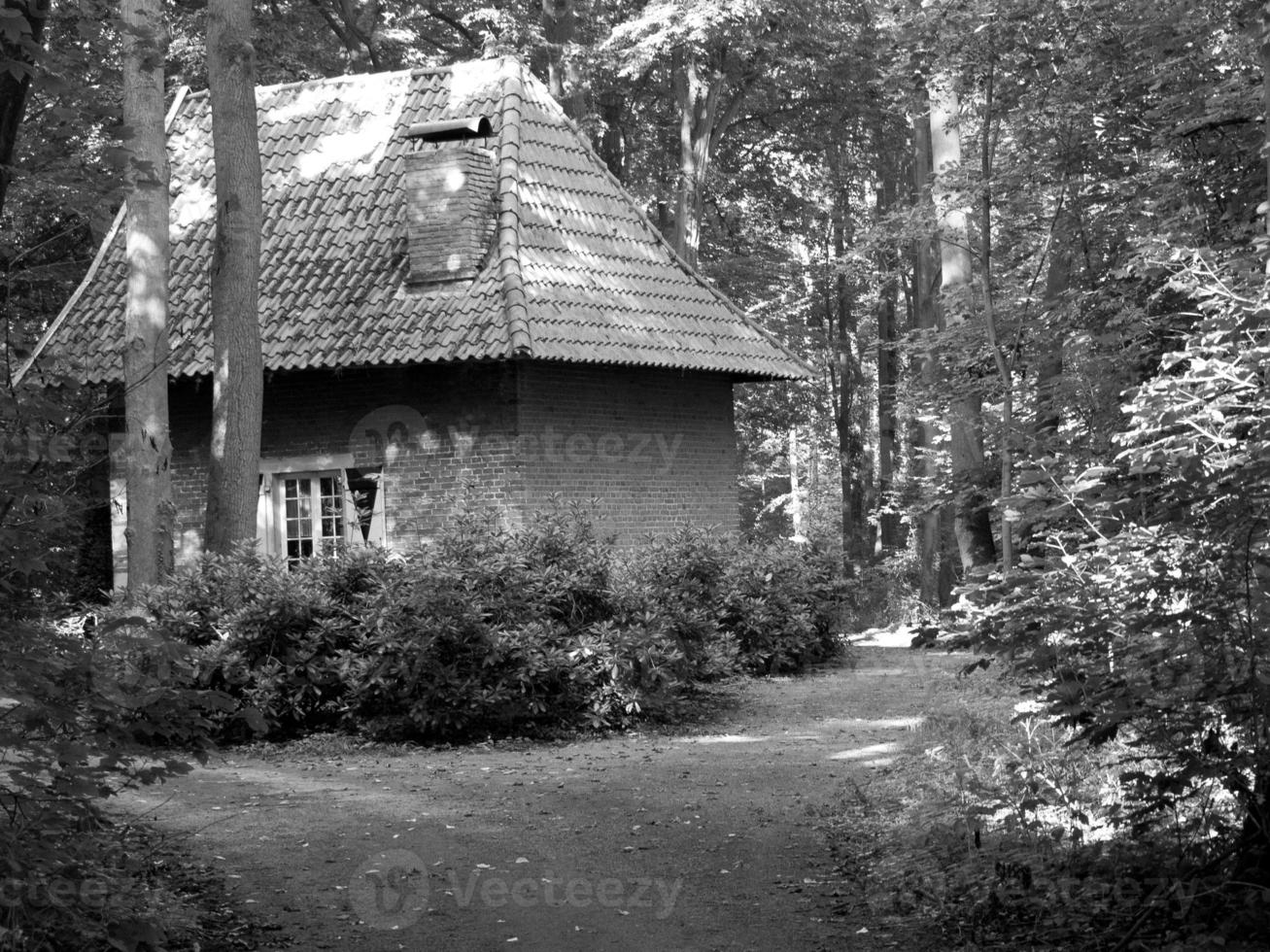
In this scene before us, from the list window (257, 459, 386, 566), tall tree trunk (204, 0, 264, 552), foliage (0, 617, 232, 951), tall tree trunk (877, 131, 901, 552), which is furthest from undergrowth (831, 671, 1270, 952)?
tall tree trunk (877, 131, 901, 552)

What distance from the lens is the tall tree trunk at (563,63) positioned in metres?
26.0

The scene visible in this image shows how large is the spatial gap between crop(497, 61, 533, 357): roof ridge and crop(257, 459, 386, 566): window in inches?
127

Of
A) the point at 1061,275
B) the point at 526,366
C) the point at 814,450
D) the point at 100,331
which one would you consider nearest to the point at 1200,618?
the point at 1061,275

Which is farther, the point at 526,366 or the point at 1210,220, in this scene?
the point at 526,366

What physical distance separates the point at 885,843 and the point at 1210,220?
466cm

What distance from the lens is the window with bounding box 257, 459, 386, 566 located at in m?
18.3

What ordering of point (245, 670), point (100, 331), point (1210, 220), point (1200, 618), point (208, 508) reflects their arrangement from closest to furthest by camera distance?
point (1200, 618), point (1210, 220), point (245, 670), point (208, 508), point (100, 331)

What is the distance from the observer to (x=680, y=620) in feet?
44.0

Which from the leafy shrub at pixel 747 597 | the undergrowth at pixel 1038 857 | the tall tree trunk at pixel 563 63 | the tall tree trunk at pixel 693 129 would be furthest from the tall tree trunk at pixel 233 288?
the tall tree trunk at pixel 693 129

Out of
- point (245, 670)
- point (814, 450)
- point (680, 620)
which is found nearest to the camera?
point (245, 670)

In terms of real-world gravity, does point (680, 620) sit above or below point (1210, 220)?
below

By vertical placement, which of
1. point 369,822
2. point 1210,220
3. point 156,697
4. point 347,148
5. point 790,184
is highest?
point 790,184

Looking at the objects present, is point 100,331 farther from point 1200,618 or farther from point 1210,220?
point 1200,618

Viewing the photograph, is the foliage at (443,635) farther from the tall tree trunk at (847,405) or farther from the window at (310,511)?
the tall tree trunk at (847,405)
